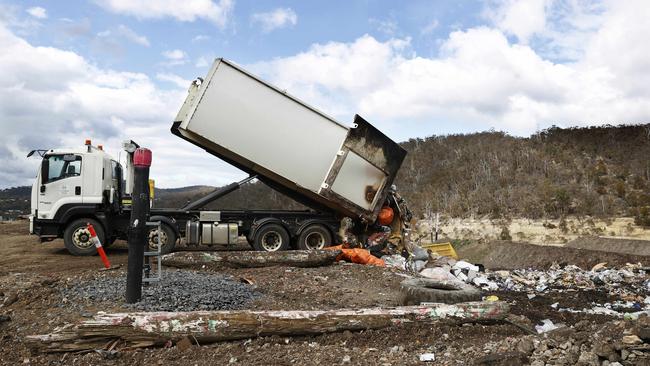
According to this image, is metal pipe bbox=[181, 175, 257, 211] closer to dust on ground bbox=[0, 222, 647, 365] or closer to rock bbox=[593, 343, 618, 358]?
dust on ground bbox=[0, 222, 647, 365]

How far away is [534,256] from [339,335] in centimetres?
1104

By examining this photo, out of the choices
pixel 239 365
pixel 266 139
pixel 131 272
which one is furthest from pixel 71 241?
pixel 239 365

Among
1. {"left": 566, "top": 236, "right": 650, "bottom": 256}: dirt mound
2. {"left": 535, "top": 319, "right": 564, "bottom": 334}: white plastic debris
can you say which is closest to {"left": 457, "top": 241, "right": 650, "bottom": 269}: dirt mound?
{"left": 566, "top": 236, "right": 650, "bottom": 256}: dirt mound

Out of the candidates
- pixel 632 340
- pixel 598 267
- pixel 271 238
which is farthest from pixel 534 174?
pixel 632 340

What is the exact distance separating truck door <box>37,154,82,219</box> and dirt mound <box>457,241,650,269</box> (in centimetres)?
1078

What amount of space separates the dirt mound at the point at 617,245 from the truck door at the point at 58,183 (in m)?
14.2

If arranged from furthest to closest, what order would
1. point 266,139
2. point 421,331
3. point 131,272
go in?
1. point 266,139
2. point 131,272
3. point 421,331

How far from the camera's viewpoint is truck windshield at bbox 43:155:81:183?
12.3m

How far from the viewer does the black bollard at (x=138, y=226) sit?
6695mm

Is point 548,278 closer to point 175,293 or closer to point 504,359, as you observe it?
point 504,359

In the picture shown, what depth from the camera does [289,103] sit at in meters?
12.1

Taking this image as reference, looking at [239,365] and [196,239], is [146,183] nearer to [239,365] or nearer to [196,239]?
[239,365]

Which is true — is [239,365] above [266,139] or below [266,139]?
below

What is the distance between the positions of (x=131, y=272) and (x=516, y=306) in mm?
5633
